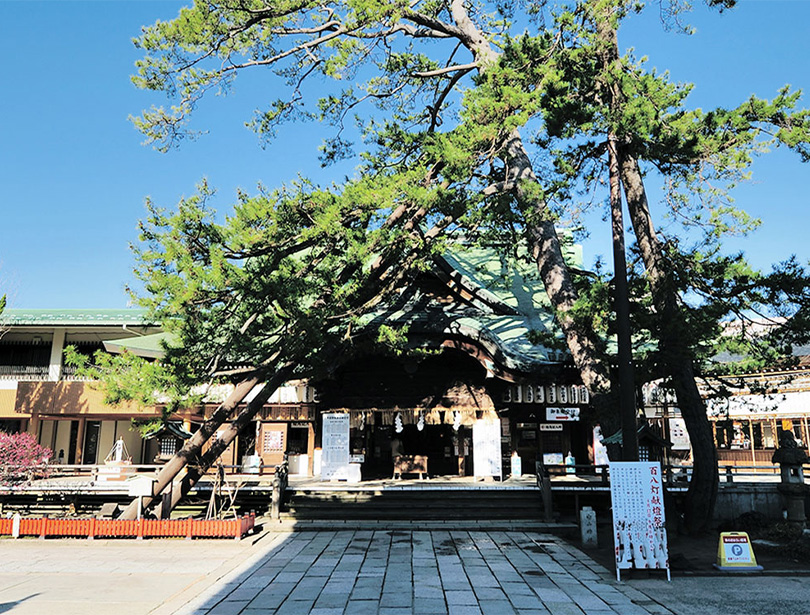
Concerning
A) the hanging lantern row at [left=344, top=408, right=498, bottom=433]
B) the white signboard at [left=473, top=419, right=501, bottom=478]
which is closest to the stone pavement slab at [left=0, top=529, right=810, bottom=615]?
the white signboard at [left=473, top=419, right=501, bottom=478]

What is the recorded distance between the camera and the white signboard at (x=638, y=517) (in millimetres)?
9734

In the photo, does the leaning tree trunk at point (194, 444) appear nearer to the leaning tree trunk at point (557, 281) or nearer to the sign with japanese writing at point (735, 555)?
the leaning tree trunk at point (557, 281)

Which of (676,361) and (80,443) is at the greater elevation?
(676,361)

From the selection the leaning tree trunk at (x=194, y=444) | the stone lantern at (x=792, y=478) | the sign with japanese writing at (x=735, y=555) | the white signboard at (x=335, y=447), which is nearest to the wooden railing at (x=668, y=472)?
the stone lantern at (x=792, y=478)

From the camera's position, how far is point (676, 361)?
12.1 m

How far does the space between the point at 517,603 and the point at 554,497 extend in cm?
839

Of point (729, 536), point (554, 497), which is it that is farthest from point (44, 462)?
point (729, 536)

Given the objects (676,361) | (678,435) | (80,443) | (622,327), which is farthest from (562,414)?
(80,443)

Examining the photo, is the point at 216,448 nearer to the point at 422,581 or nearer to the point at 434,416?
the point at 434,416

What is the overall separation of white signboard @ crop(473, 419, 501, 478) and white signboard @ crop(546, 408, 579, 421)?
2120 mm

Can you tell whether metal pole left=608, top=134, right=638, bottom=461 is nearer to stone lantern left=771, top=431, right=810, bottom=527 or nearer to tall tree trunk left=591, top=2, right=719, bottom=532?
tall tree trunk left=591, top=2, right=719, bottom=532

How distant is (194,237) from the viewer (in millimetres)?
10859

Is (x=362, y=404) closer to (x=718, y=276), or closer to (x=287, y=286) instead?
(x=287, y=286)

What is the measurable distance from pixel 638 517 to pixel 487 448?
29.0 ft
